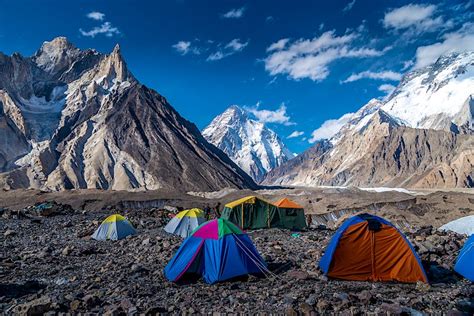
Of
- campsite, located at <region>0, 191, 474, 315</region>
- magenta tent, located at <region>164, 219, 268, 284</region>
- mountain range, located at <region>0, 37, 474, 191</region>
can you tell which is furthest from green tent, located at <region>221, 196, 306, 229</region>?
mountain range, located at <region>0, 37, 474, 191</region>

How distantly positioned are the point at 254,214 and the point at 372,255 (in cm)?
1337

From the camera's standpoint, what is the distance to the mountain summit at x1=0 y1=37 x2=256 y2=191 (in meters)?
104

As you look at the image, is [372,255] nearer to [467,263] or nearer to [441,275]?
[441,275]

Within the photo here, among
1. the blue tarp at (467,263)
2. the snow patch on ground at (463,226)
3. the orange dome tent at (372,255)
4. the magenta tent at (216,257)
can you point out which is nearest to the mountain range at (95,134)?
the snow patch on ground at (463,226)

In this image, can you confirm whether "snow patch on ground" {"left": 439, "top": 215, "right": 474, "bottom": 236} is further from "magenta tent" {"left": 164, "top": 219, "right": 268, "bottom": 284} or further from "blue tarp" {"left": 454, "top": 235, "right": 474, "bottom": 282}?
"magenta tent" {"left": 164, "top": 219, "right": 268, "bottom": 284}

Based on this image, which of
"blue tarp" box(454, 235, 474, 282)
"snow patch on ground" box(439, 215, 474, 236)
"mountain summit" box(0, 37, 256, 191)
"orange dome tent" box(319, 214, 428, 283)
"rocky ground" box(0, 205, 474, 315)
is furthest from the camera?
"mountain summit" box(0, 37, 256, 191)

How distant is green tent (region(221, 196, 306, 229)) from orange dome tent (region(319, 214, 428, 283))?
12.6m

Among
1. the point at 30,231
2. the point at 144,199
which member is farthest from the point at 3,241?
the point at 144,199

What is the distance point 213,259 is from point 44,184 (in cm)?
10054

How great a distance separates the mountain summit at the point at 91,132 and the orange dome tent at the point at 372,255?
292 feet

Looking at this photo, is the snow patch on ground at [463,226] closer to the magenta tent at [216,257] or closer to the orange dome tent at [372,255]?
the orange dome tent at [372,255]

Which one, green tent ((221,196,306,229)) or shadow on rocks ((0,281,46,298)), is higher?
green tent ((221,196,306,229))

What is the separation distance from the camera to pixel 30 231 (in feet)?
70.3

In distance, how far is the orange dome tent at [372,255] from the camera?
35.4ft
